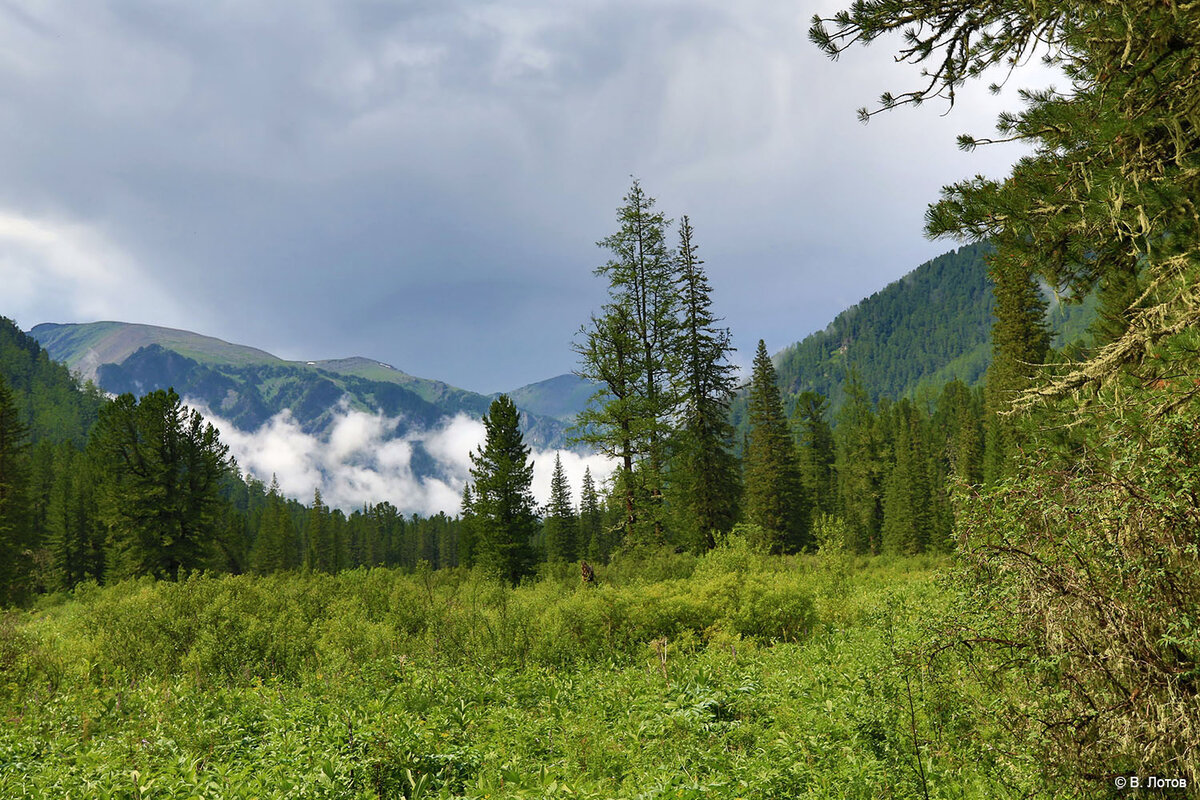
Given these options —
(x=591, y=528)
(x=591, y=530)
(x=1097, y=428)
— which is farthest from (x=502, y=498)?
(x=591, y=528)

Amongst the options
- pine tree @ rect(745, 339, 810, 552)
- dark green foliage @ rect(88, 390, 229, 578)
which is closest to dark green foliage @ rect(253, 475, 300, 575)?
dark green foliage @ rect(88, 390, 229, 578)

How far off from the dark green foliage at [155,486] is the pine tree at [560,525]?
136ft

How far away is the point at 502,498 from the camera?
2888cm

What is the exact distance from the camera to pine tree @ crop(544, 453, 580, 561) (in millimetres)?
71125

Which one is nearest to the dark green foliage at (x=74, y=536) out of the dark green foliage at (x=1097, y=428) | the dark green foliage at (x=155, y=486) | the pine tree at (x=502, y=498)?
the dark green foliage at (x=155, y=486)

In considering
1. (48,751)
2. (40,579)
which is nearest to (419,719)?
(48,751)

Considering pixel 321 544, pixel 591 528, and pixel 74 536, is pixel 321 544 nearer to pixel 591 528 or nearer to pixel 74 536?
pixel 74 536

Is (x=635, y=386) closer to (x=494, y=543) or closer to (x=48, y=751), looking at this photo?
(x=494, y=543)

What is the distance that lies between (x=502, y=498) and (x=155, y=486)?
56.2 feet

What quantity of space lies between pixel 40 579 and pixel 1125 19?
231ft

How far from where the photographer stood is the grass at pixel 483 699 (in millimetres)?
4730

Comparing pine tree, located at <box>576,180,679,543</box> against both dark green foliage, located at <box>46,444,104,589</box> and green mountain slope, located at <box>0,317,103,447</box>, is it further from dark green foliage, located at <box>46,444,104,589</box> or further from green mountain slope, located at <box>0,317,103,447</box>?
green mountain slope, located at <box>0,317,103,447</box>

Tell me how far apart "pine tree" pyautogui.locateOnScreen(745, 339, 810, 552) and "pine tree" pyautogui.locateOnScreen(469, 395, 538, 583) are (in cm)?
1611

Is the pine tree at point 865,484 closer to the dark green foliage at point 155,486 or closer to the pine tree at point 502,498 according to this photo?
the pine tree at point 502,498
